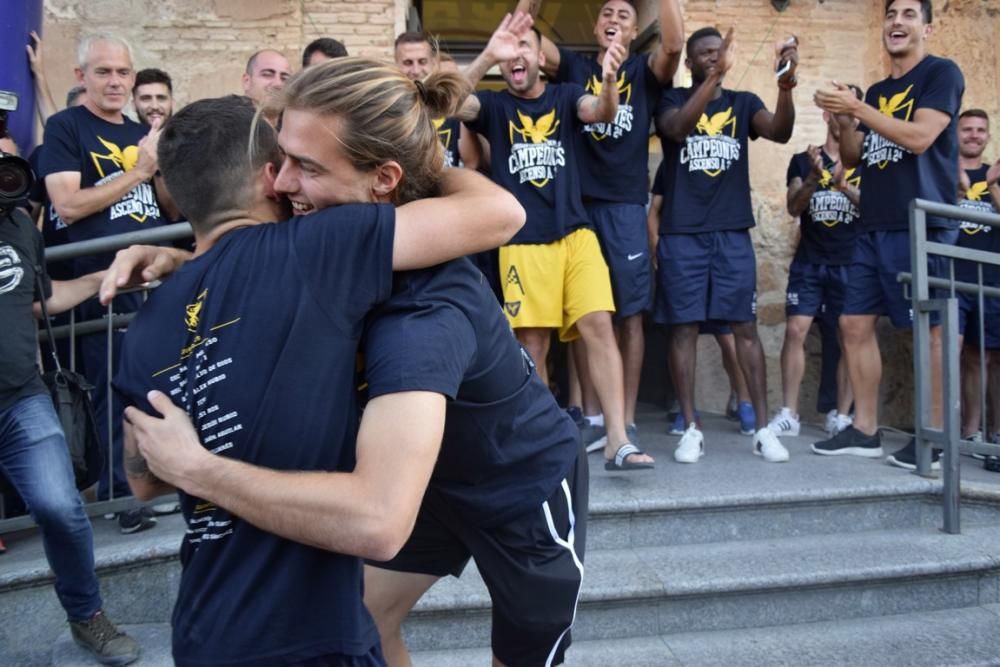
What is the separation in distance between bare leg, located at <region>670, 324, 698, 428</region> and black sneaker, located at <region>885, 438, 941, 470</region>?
1.08 meters

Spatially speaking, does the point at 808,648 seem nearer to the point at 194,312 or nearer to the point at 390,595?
the point at 390,595

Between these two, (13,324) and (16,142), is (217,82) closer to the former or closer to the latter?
(16,142)

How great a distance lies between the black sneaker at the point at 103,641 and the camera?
10.8ft

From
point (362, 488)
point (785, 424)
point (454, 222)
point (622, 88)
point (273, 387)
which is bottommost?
point (785, 424)

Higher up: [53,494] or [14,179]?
[14,179]

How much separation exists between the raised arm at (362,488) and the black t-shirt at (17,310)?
2.19 metres

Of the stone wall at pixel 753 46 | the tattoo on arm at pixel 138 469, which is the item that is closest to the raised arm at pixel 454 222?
the tattoo on arm at pixel 138 469

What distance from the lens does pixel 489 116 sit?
5043 mm

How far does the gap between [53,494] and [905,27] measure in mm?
4747

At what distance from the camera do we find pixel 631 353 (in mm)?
5184

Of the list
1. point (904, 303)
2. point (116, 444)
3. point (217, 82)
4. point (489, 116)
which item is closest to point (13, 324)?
point (116, 444)

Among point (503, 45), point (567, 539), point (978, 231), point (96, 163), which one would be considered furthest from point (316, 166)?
point (978, 231)

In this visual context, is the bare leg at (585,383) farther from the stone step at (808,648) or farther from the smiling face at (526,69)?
the stone step at (808,648)

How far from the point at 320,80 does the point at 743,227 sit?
4099 mm
